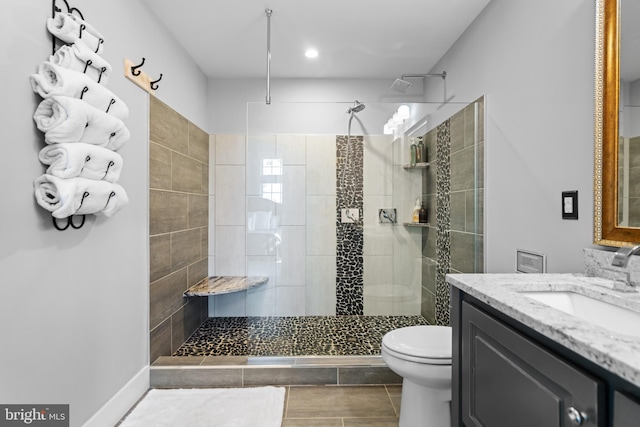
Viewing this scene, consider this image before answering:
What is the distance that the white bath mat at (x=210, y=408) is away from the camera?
71.0 inches

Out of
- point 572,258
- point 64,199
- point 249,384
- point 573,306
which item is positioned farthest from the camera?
point 249,384

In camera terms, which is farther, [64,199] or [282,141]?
[282,141]

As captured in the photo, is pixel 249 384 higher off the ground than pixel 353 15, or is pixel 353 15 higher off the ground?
pixel 353 15

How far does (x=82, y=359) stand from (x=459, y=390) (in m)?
1.59

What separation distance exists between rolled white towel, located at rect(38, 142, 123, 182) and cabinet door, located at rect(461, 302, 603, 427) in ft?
4.98

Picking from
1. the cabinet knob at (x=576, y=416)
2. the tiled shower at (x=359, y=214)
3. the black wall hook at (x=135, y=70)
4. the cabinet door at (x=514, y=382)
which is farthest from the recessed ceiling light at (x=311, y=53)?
the cabinet knob at (x=576, y=416)

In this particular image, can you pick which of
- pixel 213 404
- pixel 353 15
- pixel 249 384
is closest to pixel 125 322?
pixel 213 404

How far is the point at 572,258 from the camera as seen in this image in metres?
1.47

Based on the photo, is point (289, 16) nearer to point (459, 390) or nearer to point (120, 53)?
point (120, 53)

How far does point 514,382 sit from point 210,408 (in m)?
1.68

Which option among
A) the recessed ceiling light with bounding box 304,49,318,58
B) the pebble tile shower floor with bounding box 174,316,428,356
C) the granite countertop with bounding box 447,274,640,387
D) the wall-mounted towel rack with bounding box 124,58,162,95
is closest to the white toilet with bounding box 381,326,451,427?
the granite countertop with bounding box 447,274,640,387

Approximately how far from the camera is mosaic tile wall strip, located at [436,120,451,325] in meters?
2.51

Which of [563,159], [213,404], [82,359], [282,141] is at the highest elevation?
[282,141]

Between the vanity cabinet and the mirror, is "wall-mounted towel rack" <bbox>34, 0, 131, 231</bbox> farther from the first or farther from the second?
the mirror
